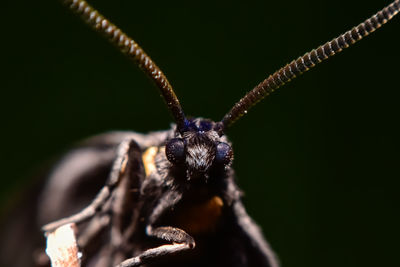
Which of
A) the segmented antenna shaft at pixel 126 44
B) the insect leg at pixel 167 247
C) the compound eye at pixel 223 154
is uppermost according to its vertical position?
the segmented antenna shaft at pixel 126 44

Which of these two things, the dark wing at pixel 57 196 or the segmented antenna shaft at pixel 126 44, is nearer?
the segmented antenna shaft at pixel 126 44

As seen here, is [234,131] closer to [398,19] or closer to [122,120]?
[122,120]

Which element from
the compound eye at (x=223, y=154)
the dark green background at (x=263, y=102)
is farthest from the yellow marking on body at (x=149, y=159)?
the dark green background at (x=263, y=102)

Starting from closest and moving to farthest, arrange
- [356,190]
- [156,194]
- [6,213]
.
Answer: [156,194], [6,213], [356,190]

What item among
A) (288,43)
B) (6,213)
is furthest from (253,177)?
(6,213)

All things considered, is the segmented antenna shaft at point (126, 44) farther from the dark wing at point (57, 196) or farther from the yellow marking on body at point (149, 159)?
the dark wing at point (57, 196)

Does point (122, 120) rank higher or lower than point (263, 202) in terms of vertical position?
higher

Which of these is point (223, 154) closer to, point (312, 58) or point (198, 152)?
point (198, 152)
